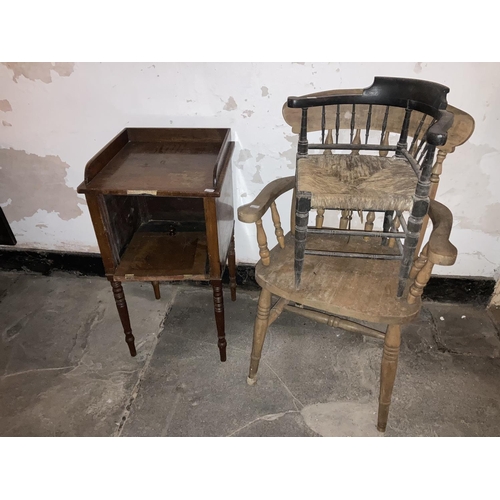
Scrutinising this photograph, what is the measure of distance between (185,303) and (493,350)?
5.15 feet

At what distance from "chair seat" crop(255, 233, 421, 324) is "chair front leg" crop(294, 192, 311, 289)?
67mm

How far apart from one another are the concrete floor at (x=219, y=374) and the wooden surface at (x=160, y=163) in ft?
2.83

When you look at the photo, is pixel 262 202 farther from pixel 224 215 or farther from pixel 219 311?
pixel 219 311

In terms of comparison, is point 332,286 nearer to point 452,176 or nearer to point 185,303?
point 452,176

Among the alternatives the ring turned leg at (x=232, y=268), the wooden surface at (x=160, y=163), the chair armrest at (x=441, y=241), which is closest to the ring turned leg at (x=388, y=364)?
the chair armrest at (x=441, y=241)

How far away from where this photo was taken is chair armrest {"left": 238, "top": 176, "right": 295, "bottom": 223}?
1302 millimetres

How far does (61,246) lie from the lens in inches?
91.3

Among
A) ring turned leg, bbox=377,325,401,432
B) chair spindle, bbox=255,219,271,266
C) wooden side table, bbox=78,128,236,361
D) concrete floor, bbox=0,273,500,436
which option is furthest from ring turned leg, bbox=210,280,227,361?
ring turned leg, bbox=377,325,401,432

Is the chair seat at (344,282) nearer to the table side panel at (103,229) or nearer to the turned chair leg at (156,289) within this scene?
the table side panel at (103,229)

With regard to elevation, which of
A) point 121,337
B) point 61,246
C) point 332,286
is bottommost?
point 121,337

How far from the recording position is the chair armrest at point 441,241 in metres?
1.10

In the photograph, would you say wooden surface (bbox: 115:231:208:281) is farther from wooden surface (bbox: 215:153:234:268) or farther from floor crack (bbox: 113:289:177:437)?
floor crack (bbox: 113:289:177:437)

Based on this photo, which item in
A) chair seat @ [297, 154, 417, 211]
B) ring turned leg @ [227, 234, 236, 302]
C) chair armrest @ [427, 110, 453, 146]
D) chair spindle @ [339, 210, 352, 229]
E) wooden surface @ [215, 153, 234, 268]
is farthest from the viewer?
ring turned leg @ [227, 234, 236, 302]

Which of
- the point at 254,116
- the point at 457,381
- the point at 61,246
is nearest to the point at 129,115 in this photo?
the point at 254,116
